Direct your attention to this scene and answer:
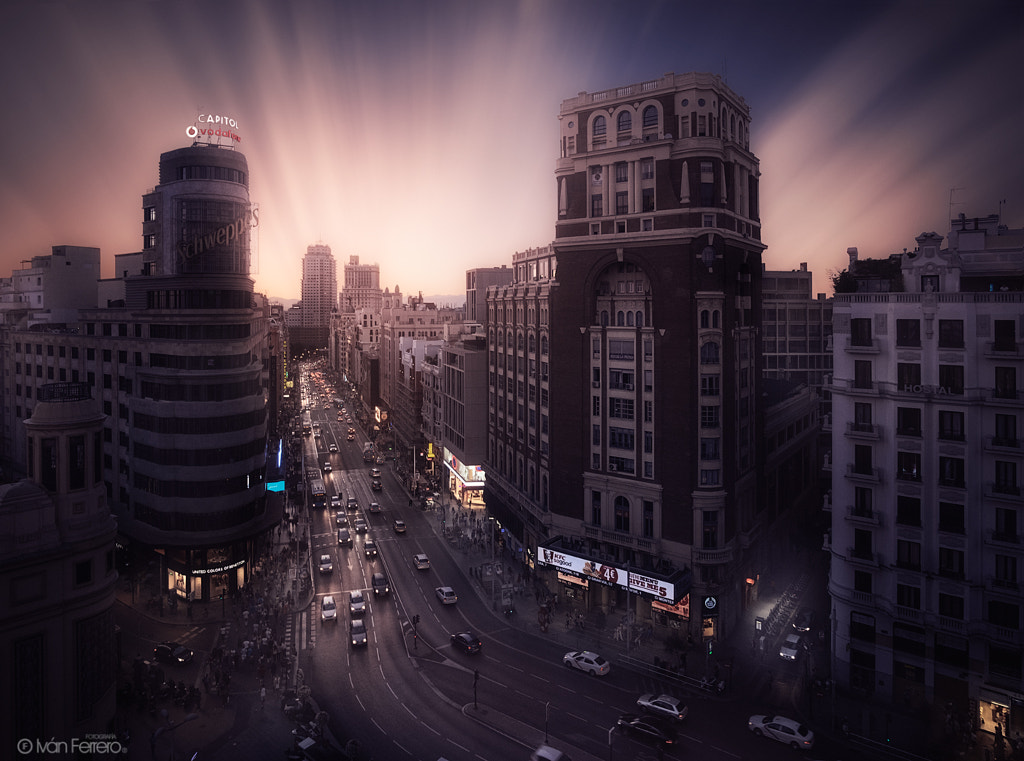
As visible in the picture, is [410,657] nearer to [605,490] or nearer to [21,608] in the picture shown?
[605,490]

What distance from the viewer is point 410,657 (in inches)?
2094

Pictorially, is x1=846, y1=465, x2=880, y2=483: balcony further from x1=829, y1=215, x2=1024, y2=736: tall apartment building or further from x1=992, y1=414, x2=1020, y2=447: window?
x1=992, y1=414, x2=1020, y2=447: window

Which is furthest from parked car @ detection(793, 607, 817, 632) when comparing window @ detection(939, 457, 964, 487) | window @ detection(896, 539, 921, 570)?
window @ detection(939, 457, 964, 487)

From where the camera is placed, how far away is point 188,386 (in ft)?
216

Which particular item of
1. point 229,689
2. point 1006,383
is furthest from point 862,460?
point 229,689

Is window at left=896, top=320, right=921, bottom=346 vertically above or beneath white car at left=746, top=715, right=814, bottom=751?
above

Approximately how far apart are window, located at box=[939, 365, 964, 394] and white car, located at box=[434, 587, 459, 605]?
Result: 45493mm

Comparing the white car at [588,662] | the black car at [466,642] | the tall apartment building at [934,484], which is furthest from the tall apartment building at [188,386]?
the tall apartment building at [934,484]

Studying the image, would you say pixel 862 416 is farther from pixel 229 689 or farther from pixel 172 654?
pixel 172 654

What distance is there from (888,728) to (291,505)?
3403 inches

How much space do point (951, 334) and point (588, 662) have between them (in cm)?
3527

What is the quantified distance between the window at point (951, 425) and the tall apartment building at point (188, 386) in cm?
6210

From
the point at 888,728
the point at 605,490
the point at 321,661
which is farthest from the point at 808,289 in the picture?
the point at 321,661

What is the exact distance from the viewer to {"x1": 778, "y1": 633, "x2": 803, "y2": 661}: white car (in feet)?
176
